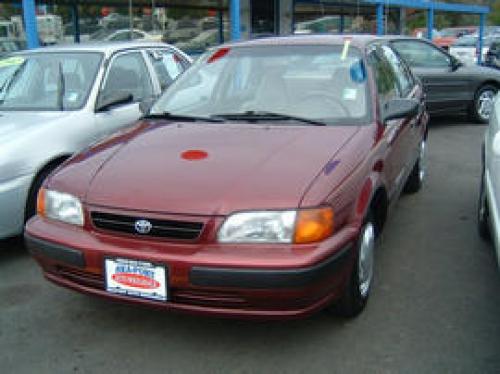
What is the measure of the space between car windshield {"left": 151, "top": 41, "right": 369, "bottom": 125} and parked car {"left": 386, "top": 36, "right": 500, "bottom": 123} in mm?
4939

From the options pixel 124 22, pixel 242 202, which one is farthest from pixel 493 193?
pixel 124 22

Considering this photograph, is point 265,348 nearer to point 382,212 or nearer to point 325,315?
point 325,315

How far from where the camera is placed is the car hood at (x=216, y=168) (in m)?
2.71

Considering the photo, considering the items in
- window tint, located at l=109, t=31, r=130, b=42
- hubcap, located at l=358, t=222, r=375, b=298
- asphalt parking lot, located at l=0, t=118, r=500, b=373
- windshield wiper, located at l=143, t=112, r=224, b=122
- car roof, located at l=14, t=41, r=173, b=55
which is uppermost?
car roof, located at l=14, t=41, r=173, b=55

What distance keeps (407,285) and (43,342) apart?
7.10 feet

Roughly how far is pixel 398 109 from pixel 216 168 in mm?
1438

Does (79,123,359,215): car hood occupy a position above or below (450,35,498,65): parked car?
above

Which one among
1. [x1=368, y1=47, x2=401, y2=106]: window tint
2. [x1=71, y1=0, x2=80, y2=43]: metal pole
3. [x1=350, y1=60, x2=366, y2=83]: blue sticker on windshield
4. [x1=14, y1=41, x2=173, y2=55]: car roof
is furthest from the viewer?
[x1=71, y1=0, x2=80, y2=43]: metal pole

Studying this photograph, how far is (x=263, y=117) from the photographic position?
3660 mm

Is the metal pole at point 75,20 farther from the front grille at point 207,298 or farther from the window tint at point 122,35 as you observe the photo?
the front grille at point 207,298

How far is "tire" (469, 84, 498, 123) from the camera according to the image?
951 centimetres

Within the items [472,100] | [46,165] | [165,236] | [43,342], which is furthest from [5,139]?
[472,100]

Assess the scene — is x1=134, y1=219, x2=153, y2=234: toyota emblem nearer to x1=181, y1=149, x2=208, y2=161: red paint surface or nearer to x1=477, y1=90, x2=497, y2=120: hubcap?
x1=181, y1=149, x2=208, y2=161: red paint surface

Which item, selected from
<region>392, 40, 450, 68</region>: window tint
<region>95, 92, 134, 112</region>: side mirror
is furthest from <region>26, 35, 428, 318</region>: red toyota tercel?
<region>392, 40, 450, 68</region>: window tint
